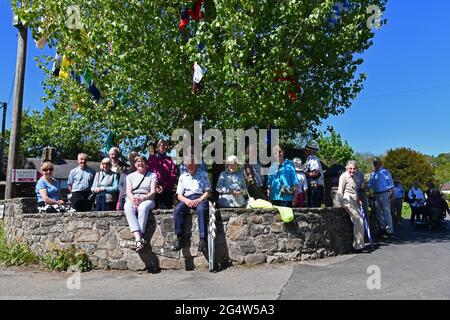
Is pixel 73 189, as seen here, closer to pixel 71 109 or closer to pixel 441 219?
pixel 71 109

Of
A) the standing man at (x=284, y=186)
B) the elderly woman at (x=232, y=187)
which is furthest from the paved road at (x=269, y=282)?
the standing man at (x=284, y=186)

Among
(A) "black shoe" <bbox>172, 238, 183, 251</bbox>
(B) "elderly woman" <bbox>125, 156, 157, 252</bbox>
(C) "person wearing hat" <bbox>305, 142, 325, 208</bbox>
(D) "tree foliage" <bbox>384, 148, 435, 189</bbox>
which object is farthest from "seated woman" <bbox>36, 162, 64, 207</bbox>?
(D) "tree foliage" <bbox>384, 148, 435, 189</bbox>

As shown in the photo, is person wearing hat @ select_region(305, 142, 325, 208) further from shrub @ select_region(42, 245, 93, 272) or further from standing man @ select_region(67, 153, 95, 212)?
shrub @ select_region(42, 245, 93, 272)

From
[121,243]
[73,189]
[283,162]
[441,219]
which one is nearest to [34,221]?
[73,189]

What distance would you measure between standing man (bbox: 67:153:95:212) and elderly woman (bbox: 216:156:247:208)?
115 inches

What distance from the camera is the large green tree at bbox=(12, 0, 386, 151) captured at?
31.2 feet

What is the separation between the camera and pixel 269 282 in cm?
665

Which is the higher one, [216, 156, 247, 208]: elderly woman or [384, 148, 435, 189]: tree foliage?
[384, 148, 435, 189]: tree foliage

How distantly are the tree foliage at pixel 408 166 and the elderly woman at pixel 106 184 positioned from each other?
39631 mm

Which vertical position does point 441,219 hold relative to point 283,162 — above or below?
below

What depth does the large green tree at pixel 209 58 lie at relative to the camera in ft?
31.2
